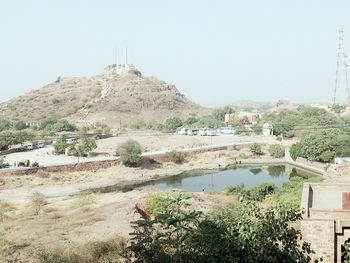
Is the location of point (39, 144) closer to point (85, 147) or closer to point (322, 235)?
point (85, 147)

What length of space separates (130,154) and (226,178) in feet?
36.7

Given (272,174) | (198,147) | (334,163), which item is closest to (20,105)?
(198,147)

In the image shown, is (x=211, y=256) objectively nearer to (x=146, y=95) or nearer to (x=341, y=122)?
(x=341, y=122)

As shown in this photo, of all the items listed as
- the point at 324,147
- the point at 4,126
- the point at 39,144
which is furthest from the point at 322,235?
the point at 4,126

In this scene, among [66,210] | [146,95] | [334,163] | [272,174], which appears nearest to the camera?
[66,210]

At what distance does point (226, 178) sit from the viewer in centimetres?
4088

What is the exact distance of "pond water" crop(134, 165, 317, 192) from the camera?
37.1 metres

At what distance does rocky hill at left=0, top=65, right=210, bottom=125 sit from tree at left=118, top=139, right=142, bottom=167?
138 ft

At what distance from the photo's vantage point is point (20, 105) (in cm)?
9988

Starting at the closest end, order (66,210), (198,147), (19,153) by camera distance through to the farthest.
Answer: (66,210) < (19,153) < (198,147)

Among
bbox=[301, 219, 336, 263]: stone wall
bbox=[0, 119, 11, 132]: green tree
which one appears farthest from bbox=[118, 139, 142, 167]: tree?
bbox=[0, 119, 11, 132]: green tree

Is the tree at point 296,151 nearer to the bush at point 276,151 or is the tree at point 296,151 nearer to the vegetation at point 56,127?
the bush at point 276,151

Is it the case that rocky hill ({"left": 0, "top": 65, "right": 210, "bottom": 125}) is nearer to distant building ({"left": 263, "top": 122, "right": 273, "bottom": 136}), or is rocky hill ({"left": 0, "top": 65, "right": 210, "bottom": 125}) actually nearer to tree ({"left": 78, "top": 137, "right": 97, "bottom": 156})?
distant building ({"left": 263, "top": 122, "right": 273, "bottom": 136})

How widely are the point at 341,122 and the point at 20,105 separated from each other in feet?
261
